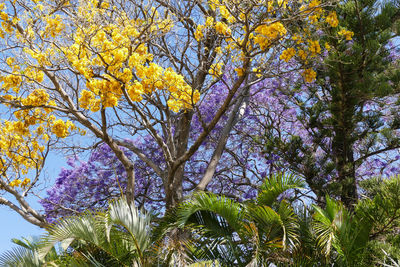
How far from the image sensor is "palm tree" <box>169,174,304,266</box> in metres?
4.74

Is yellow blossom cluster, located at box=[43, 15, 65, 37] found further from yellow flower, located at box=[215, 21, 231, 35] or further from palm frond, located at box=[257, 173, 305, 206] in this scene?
palm frond, located at box=[257, 173, 305, 206]

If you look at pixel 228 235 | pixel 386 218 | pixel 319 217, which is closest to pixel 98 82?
pixel 228 235

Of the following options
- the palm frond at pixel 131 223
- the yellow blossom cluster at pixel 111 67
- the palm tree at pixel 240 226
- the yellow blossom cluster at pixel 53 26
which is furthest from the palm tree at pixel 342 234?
the yellow blossom cluster at pixel 53 26

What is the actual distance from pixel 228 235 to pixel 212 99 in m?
4.55

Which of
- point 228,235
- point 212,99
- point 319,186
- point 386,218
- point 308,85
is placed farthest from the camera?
point 212,99

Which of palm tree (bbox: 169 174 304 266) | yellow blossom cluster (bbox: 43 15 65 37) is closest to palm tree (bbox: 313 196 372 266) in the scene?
palm tree (bbox: 169 174 304 266)

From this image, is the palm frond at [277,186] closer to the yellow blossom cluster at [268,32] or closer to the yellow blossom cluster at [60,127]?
the yellow blossom cluster at [268,32]

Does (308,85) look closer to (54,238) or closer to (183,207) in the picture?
(183,207)

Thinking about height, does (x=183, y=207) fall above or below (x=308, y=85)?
below

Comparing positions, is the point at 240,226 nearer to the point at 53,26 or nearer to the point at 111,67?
the point at 111,67

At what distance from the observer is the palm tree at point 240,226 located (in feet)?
15.6

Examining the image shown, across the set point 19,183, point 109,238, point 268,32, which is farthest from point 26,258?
point 268,32

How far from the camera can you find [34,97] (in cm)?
523

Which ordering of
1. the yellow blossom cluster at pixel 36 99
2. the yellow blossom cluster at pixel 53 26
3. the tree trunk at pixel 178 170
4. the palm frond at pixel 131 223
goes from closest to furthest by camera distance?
the palm frond at pixel 131 223
the yellow blossom cluster at pixel 53 26
the yellow blossom cluster at pixel 36 99
the tree trunk at pixel 178 170
